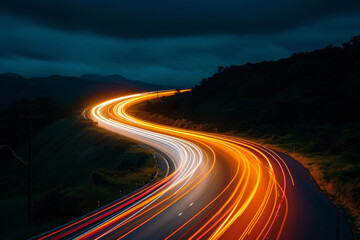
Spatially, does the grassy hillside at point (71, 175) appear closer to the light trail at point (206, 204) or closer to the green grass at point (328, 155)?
the light trail at point (206, 204)

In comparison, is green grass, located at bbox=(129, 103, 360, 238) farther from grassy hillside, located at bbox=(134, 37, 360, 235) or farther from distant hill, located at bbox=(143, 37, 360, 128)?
distant hill, located at bbox=(143, 37, 360, 128)

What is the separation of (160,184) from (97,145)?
1032 inches

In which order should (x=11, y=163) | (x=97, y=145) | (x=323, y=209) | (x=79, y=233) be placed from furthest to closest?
(x=11, y=163), (x=97, y=145), (x=323, y=209), (x=79, y=233)

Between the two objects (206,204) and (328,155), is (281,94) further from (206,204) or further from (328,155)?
(206,204)

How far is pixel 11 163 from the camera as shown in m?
62.0

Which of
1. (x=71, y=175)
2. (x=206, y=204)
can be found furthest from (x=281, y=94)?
(x=206, y=204)

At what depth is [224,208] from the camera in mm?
16906

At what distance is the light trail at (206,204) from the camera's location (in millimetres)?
14094

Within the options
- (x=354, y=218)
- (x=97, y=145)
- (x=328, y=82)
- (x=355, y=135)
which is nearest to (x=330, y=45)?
(x=328, y=82)

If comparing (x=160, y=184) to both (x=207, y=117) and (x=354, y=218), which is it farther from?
(x=207, y=117)

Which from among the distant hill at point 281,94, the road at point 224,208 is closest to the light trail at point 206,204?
the road at point 224,208

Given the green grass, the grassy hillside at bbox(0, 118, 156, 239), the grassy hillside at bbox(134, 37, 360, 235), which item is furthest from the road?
the grassy hillside at bbox(0, 118, 156, 239)

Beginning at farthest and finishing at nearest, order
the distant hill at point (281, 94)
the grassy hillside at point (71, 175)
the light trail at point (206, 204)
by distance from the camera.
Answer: the distant hill at point (281, 94) < the grassy hillside at point (71, 175) < the light trail at point (206, 204)

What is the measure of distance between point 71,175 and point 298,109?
175 ft
